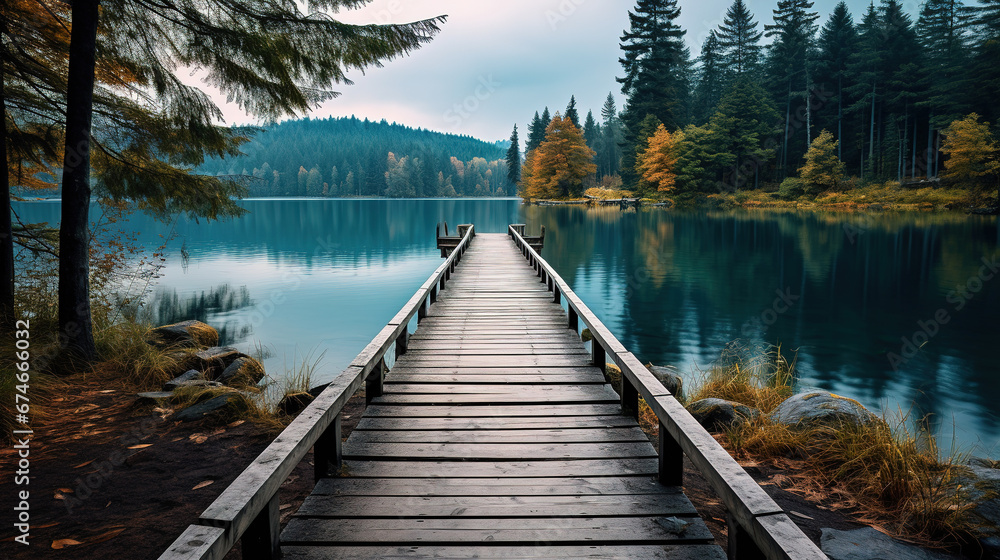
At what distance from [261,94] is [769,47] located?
63914 millimetres

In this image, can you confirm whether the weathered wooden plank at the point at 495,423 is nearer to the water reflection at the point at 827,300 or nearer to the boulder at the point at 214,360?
the boulder at the point at 214,360

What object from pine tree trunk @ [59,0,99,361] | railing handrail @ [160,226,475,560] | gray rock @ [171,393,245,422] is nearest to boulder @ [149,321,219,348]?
pine tree trunk @ [59,0,99,361]

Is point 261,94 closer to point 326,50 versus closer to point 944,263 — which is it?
point 326,50

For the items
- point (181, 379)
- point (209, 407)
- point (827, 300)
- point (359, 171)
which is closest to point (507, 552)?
point (209, 407)

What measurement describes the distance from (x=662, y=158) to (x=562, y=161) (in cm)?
1351

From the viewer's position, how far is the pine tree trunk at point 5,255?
6613mm

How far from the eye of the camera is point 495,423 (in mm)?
4219

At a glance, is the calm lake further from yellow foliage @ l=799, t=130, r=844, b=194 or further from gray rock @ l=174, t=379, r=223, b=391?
yellow foliage @ l=799, t=130, r=844, b=194

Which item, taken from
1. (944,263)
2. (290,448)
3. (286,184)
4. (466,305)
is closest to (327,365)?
(466,305)

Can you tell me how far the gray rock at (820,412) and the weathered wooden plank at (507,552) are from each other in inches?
128

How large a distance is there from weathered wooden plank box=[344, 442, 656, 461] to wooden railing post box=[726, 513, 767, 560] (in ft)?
3.85

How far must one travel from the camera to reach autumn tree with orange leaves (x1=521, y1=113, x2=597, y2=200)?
62.0 m

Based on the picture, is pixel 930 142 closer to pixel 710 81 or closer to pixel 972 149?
pixel 972 149

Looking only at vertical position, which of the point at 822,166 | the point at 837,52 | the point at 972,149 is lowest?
the point at 972,149
